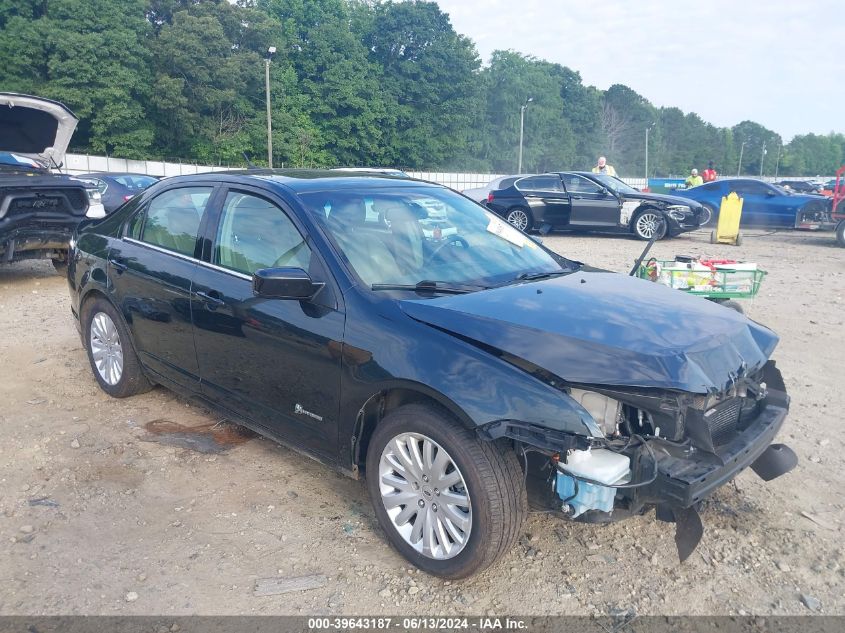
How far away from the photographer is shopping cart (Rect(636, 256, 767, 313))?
20.9 feet

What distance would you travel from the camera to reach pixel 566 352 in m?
2.76

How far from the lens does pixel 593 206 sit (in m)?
15.7

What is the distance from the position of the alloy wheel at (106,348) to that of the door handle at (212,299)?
4.08 ft

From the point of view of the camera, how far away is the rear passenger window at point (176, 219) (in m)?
4.19

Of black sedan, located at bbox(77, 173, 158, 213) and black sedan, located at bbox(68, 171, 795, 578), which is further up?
black sedan, located at bbox(77, 173, 158, 213)

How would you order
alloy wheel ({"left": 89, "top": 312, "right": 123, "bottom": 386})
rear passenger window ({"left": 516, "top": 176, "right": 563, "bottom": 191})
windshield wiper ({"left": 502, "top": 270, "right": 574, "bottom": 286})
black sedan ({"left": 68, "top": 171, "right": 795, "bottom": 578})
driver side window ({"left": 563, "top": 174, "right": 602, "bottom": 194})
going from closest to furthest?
black sedan ({"left": 68, "top": 171, "right": 795, "bottom": 578}) → windshield wiper ({"left": 502, "top": 270, "right": 574, "bottom": 286}) → alloy wheel ({"left": 89, "top": 312, "right": 123, "bottom": 386}) → driver side window ({"left": 563, "top": 174, "right": 602, "bottom": 194}) → rear passenger window ({"left": 516, "top": 176, "right": 563, "bottom": 191})

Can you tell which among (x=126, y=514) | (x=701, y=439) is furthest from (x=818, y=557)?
(x=126, y=514)

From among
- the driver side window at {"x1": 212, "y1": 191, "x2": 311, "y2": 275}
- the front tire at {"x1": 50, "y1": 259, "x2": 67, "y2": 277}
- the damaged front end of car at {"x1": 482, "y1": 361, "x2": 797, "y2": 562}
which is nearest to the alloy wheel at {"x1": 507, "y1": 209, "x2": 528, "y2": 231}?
the front tire at {"x1": 50, "y1": 259, "x2": 67, "y2": 277}

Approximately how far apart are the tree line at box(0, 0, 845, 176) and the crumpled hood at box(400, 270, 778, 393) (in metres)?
43.5

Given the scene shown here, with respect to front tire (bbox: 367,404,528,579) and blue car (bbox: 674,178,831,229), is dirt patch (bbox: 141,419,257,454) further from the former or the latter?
blue car (bbox: 674,178,831,229)

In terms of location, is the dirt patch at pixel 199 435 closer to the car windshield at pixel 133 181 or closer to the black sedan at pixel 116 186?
the black sedan at pixel 116 186

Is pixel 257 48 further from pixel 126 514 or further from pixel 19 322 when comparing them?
pixel 126 514

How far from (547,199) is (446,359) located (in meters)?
13.7

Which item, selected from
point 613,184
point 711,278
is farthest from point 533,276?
point 613,184
